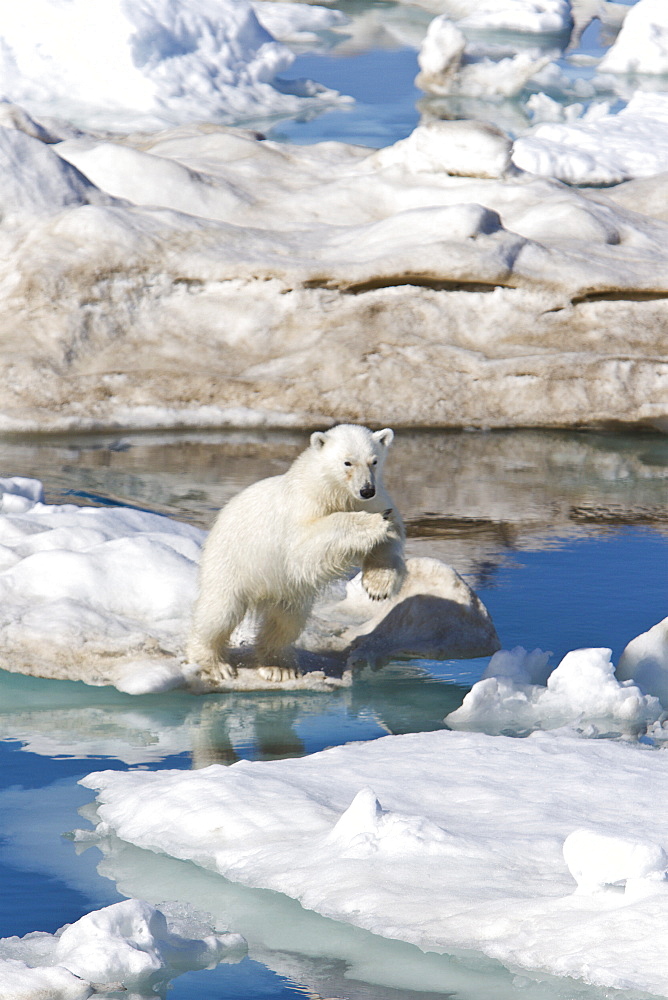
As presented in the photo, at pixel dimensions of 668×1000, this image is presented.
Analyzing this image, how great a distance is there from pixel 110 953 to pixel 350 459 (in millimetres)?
2586

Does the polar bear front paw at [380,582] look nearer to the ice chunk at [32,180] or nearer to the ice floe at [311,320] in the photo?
the ice floe at [311,320]

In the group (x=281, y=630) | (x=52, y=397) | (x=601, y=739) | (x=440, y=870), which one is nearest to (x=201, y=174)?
(x=52, y=397)

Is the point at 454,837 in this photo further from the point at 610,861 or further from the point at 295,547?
the point at 295,547

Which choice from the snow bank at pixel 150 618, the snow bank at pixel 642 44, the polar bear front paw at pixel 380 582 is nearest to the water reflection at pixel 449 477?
the snow bank at pixel 150 618

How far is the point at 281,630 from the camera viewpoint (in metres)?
5.64

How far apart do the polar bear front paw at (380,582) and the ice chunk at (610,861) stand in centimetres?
201

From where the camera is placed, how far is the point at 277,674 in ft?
18.7

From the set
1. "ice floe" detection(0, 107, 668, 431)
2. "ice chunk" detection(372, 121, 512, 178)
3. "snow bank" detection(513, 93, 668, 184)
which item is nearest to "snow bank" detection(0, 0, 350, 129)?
"snow bank" detection(513, 93, 668, 184)

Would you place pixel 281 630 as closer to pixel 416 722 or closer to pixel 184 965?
pixel 416 722

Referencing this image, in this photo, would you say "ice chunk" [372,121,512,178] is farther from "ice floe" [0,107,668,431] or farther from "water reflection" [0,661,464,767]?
"water reflection" [0,661,464,767]

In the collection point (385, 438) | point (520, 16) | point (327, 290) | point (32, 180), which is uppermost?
A: point (520, 16)

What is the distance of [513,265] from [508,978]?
9.23 metres

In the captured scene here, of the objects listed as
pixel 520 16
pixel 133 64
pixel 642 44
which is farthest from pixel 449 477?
pixel 520 16

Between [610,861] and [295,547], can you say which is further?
[295,547]
